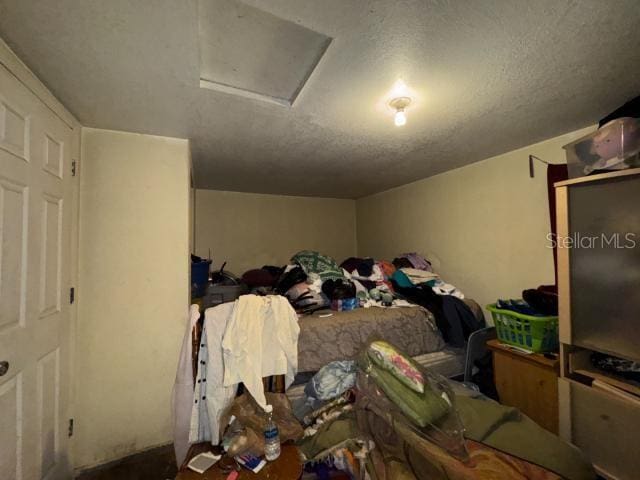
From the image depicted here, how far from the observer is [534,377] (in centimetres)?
171

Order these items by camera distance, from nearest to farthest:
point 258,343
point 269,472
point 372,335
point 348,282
Answer: point 269,472 → point 258,343 → point 372,335 → point 348,282

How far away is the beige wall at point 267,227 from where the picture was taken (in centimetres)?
371

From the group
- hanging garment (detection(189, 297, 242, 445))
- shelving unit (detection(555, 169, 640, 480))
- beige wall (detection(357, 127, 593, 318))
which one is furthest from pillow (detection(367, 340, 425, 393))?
beige wall (detection(357, 127, 593, 318))

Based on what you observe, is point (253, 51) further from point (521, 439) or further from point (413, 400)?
point (521, 439)

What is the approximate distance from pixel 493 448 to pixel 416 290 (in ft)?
4.88

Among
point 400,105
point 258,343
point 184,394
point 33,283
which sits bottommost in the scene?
point 184,394

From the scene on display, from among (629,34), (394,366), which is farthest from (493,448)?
(629,34)

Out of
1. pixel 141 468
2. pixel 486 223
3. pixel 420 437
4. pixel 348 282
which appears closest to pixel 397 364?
pixel 420 437

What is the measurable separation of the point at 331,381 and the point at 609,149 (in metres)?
2.07

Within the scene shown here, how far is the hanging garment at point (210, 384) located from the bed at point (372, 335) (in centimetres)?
57

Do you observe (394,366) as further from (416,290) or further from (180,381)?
(416,290)

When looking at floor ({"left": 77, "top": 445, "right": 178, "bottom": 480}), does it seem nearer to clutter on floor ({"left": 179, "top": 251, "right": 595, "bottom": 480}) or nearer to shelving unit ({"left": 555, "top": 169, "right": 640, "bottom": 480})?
clutter on floor ({"left": 179, "top": 251, "right": 595, "bottom": 480})

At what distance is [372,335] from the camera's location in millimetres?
2023

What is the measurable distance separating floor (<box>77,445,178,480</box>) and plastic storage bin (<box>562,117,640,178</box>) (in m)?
3.01
